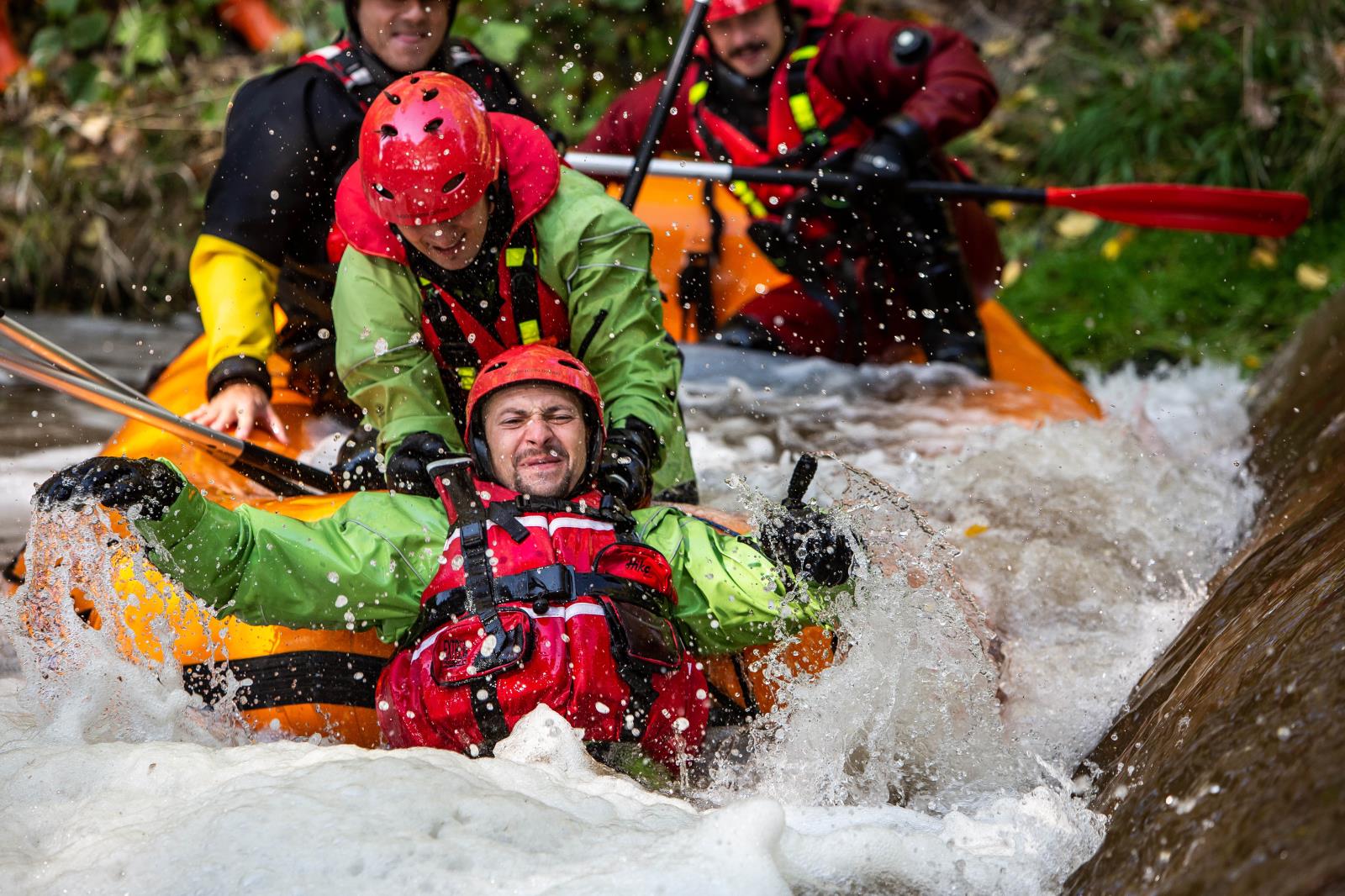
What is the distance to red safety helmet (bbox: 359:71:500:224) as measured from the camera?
289cm

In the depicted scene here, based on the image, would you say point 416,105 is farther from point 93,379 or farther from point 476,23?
point 476,23

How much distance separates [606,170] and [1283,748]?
3.46 metres

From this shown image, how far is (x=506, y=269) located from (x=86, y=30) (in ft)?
18.8

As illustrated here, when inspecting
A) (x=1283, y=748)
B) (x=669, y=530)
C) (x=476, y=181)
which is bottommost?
(x=669, y=530)

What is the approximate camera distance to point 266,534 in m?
2.76

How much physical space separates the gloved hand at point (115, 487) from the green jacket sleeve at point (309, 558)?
0.03 metres

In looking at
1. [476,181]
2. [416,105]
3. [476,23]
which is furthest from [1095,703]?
[476,23]

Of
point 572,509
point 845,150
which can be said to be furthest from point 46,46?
point 572,509

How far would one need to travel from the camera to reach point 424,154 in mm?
2871

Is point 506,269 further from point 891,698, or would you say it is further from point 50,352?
point 891,698

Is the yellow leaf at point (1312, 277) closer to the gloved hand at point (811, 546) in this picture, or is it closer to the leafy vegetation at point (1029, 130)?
the leafy vegetation at point (1029, 130)

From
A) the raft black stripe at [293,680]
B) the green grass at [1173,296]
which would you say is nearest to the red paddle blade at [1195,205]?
the green grass at [1173,296]

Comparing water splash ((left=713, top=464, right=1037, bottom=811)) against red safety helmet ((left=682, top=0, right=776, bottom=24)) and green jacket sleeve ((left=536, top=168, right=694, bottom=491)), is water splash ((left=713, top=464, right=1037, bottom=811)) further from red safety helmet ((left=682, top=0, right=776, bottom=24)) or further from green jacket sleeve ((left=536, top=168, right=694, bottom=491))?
red safety helmet ((left=682, top=0, right=776, bottom=24))

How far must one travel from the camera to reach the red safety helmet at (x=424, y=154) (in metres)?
2.89
